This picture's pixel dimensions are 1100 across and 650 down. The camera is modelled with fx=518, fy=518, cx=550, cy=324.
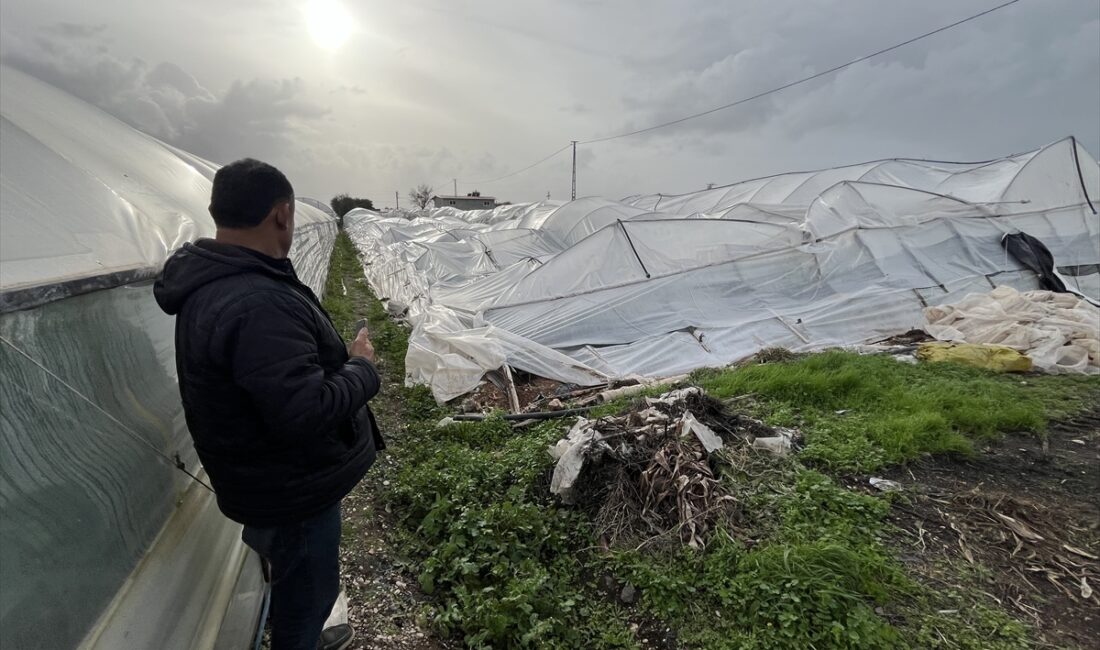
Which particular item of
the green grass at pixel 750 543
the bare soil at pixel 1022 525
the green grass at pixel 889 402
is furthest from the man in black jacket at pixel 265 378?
the green grass at pixel 889 402

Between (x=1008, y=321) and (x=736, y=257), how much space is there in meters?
3.54

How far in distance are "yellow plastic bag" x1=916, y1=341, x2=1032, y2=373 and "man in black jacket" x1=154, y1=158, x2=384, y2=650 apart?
6626mm

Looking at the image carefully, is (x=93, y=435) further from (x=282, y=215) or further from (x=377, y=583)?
(x=377, y=583)

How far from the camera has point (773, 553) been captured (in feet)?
9.39

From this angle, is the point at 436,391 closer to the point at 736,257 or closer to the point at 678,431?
the point at 678,431

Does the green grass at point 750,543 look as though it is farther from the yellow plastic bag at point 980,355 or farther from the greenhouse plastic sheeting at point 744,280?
the greenhouse plastic sheeting at point 744,280

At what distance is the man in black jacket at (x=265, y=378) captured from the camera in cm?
150

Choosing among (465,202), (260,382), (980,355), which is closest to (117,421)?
(260,382)

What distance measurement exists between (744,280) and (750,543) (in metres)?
5.97

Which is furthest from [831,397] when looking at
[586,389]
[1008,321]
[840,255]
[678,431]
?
[840,255]

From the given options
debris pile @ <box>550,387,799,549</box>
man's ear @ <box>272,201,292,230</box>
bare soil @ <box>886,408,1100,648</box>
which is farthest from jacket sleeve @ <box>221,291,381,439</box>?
bare soil @ <box>886,408,1100,648</box>

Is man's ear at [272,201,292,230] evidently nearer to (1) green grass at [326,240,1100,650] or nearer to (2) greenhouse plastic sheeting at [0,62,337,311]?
(2) greenhouse plastic sheeting at [0,62,337,311]

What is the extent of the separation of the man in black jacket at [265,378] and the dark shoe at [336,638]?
31.4 inches

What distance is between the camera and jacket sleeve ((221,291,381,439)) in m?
1.48
